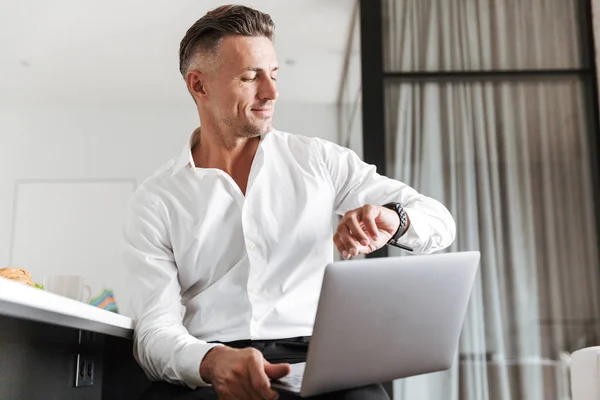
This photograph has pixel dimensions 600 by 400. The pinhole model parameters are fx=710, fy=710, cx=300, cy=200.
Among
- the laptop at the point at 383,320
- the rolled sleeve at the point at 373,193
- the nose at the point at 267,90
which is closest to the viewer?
the laptop at the point at 383,320

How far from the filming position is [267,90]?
1490 mm

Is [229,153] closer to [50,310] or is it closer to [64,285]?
[64,285]

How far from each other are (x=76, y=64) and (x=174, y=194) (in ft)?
12.6

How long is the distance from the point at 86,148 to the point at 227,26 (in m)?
4.56

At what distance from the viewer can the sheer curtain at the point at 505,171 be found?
118 inches

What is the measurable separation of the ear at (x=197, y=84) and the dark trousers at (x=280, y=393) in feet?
1.91

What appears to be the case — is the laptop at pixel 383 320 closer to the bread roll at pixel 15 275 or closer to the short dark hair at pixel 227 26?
the bread roll at pixel 15 275

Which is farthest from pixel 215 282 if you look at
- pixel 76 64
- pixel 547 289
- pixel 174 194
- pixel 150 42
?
pixel 76 64

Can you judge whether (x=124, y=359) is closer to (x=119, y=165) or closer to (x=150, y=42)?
(x=150, y=42)

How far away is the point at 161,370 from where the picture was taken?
3.99ft

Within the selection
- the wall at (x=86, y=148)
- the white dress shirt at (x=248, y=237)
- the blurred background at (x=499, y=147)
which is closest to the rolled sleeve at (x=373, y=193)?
the white dress shirt at (x=248, y=237)

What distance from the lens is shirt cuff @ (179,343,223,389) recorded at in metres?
1.11

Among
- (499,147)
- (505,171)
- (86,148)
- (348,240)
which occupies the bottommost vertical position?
(348,240)

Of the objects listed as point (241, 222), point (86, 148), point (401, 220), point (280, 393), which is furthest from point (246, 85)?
point (86, 148)
